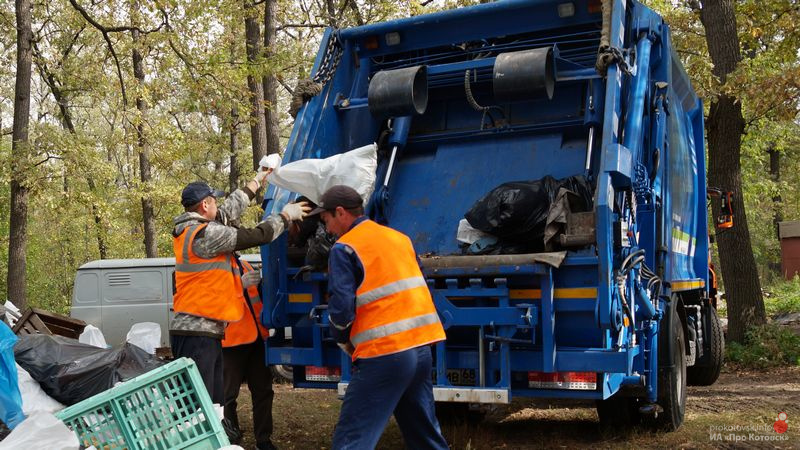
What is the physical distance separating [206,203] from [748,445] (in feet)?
11.4

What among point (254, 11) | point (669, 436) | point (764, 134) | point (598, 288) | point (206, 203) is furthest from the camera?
point (764, 134)

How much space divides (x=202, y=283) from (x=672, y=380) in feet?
9.49

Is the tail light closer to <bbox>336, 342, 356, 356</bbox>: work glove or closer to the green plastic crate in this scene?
<bbox>336, 342, 356, 356</bbox>: work glove

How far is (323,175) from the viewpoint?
4.96 meters

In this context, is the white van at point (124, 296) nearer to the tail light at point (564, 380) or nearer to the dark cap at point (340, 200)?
the tail light at point (564, 380)

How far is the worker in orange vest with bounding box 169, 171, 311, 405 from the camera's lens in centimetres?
461

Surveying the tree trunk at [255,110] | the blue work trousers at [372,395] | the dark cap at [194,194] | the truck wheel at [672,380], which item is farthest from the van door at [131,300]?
the blue work trousers at [372,395]

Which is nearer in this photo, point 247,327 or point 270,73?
point 247,327

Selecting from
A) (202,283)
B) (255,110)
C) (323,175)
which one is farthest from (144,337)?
(255,110)

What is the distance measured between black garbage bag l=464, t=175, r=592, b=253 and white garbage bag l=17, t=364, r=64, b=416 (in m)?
2.78

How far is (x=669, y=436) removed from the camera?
538cm

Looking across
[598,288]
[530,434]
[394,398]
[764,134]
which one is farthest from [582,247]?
[764,134]

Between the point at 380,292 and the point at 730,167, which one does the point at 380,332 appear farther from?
the point at 730,167

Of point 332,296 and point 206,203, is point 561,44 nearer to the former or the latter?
point 206,203
